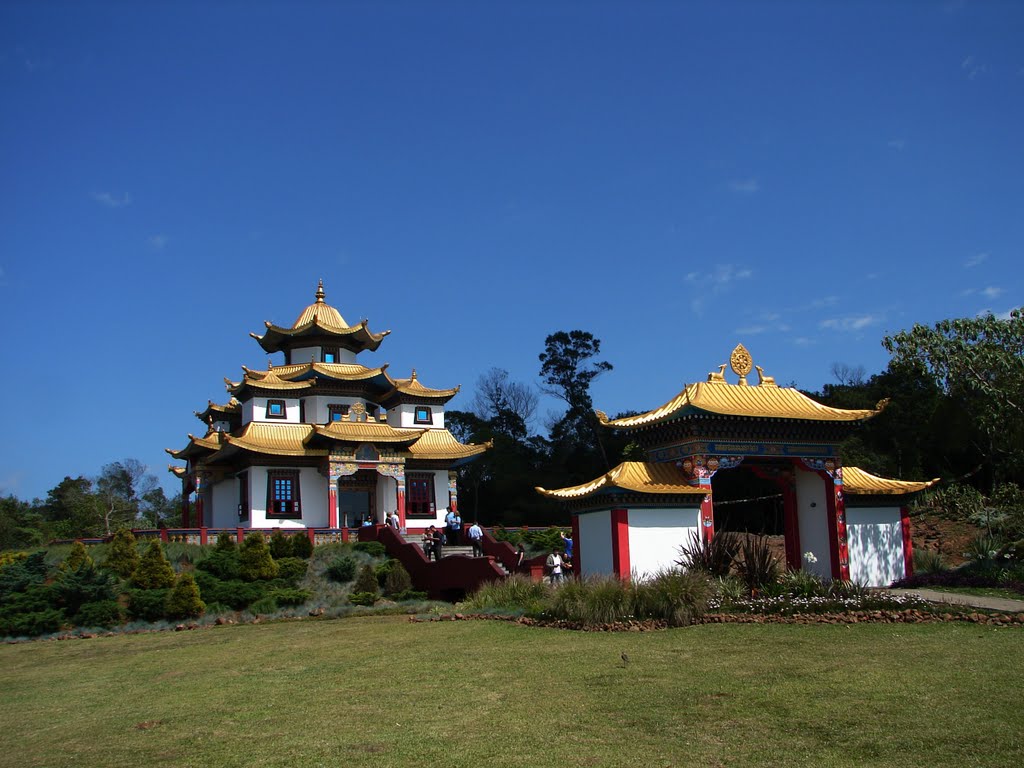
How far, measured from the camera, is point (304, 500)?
1491 inches

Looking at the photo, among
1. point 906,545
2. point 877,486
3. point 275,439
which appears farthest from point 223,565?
point 906,545

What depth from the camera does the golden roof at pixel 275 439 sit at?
36.5 meters

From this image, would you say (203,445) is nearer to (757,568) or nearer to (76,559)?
(76,559)

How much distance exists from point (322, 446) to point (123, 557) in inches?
468

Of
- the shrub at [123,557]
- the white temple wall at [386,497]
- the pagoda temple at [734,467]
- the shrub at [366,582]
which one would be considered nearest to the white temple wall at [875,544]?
the pagoda temple at [734,467]

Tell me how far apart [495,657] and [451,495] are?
26.7m

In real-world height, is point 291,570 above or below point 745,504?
below

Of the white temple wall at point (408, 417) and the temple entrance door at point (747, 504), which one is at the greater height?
the white temple wall at point (408, 417)

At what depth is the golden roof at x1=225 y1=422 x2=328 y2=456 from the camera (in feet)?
120

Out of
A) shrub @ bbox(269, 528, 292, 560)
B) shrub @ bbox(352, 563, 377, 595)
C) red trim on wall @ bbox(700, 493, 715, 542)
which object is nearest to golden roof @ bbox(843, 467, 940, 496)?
red trim on wall @ bbox(700, 493, 715, 542)

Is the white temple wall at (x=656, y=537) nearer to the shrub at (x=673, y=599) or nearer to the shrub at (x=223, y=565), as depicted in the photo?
the shrub at (x=673, y=599)

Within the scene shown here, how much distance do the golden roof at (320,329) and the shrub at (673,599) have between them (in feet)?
92.3

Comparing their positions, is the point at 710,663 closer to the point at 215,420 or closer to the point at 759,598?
the point at 759,598

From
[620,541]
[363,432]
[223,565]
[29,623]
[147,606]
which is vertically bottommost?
[29,623]
